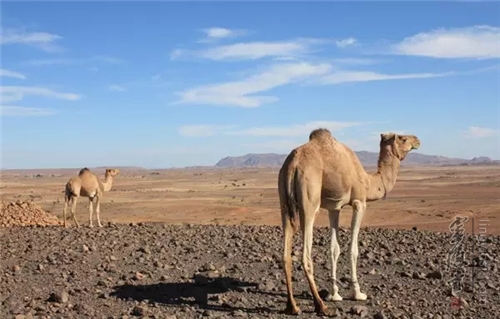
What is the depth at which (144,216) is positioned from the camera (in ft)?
117

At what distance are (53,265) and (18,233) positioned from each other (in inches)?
195

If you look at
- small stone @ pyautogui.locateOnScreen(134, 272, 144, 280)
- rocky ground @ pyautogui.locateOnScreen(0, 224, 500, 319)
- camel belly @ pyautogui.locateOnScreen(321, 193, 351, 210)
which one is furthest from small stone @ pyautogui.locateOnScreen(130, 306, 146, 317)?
camel belly @ pyautogui.locateOnScreen(321, 193, 351, 210)

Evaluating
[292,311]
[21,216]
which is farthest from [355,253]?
[21,216]

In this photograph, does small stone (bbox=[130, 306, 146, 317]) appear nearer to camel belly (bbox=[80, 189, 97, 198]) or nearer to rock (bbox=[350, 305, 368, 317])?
rock (bbox=[350, 305, 368, 317])

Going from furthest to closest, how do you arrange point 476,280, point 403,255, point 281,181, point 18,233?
point 18,233 → point 403,255 → point 476,280 → point 281,181

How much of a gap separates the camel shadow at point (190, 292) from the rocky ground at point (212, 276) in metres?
0.02

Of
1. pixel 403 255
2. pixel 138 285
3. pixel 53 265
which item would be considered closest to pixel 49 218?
pixel 53 265

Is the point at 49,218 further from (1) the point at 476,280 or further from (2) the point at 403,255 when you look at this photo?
(1) the point at 476,280

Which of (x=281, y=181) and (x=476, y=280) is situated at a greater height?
(x=281, y=181)

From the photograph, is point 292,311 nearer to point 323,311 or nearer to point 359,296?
point 323,311

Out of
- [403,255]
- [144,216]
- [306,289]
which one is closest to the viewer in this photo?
[306,289]

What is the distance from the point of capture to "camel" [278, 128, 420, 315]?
28.5ft

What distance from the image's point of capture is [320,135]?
31.6 ft

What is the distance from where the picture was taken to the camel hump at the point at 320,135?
31.5ft
